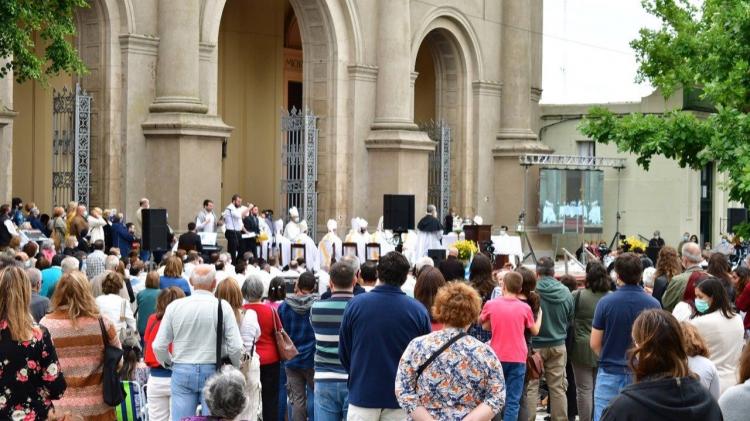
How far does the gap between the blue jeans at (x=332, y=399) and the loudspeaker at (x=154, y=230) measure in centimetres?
1370

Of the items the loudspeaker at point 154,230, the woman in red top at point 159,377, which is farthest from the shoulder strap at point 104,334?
the loudspeaker at point 154,230

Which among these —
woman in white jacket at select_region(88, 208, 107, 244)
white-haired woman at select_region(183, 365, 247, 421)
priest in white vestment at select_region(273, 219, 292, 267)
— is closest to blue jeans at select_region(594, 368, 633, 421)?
white-haired woman at select_region(183, 365, 247, 421)

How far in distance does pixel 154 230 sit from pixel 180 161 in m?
4.23

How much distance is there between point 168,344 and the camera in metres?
10.2

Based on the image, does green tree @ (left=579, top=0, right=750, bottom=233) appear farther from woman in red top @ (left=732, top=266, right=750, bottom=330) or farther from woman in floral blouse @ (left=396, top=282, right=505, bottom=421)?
woman in floral blouse @ (left=396, top=282, right=505, bottom=421)

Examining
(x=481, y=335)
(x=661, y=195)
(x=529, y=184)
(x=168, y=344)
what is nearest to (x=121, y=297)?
(x=168, y=344)

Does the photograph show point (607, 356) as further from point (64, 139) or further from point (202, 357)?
point (64, 139)

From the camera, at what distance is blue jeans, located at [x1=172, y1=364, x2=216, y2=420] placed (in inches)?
398

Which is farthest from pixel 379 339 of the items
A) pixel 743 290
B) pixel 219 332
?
pixel 743 290

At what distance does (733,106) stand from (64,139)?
14.3m

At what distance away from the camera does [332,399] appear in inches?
397

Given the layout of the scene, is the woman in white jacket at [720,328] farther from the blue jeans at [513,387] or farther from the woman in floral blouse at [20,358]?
the woman in floral blouse at [20,358]

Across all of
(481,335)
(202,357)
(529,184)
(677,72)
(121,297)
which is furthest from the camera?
(529,184)

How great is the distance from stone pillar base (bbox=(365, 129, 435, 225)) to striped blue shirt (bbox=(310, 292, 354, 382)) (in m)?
23.4
